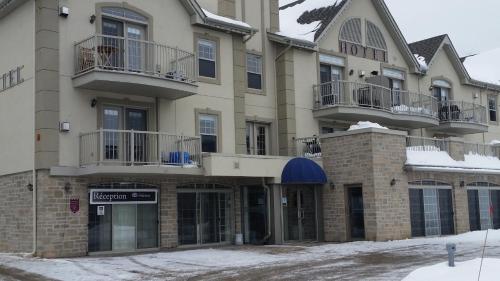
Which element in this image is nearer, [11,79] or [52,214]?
[52,214]

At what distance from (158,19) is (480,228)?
17120 millimetres

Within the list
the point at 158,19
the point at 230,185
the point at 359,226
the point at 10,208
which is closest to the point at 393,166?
the point at 359,226

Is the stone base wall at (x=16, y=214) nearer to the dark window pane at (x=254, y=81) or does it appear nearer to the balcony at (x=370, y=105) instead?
the dark window pane at (x=254, y=81)

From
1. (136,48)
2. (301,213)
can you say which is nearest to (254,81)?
(301,213)

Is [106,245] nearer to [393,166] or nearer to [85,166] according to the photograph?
[85,166]

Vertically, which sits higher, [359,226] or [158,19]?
[158,19]

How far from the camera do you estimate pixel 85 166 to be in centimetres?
1988

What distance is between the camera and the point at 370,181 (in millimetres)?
23688

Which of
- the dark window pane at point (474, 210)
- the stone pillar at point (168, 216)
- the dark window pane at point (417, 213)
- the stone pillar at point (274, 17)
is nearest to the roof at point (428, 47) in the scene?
the dark window pane at point (474, 210)

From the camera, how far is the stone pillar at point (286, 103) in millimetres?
26859

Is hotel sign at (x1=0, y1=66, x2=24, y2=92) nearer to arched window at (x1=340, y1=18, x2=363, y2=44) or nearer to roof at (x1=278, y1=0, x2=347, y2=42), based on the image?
roof at (x1=278, y1=0, x2=347, y2=42)

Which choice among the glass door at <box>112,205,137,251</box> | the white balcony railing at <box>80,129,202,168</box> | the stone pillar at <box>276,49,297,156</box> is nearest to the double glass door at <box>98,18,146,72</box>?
the white balcony railing at <box>80,129,202,168</box>

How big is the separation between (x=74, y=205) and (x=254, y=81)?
995 cm

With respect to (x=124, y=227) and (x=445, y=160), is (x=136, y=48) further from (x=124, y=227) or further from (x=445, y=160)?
(x=445, y=160)
